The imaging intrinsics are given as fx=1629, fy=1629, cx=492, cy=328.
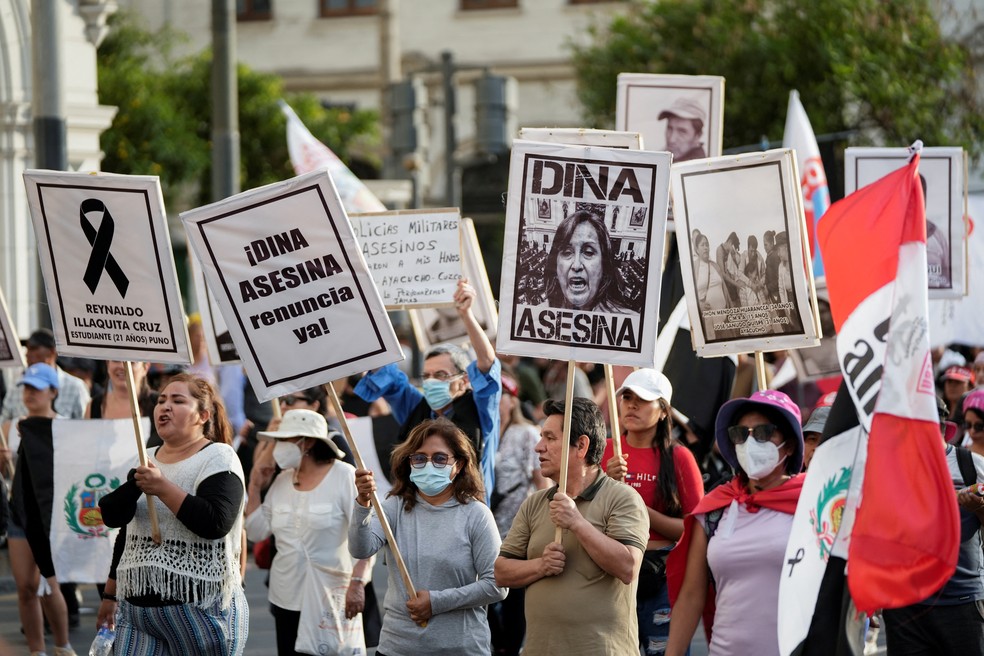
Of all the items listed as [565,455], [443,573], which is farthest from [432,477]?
[565,455]

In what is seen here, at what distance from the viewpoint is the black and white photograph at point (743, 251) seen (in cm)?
732

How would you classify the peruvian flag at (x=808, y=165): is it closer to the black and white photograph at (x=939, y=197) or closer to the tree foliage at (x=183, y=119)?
the black and white photograph at (x=939, y=197)

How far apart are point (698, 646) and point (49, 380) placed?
408cm

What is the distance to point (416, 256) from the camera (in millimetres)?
9508

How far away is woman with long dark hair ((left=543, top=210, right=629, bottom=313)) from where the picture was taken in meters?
6.29

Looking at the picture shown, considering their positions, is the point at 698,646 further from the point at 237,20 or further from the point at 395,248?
the point at 237,20

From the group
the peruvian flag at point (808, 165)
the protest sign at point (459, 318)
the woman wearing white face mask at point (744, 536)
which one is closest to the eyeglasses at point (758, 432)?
the woman wearing white face mask at point (744, 536)

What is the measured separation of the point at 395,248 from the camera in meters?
9.54

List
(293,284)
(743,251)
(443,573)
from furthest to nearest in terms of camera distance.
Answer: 1. (743,251)
2. (293,284)
3. (443,573)

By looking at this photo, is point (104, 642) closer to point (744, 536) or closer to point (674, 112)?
point (744, 536)

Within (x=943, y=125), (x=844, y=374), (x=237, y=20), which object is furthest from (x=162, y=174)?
(x=844, y=374)

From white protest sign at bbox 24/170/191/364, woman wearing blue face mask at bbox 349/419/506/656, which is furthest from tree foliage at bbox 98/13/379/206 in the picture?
woman wearing blue face mask at bbox 349/419/506/656

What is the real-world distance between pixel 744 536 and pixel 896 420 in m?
0.92

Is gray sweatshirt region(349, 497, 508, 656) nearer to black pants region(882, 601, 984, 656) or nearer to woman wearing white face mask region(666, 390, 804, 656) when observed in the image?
woman wearing white face mask region(666, 390, 804, 656)
